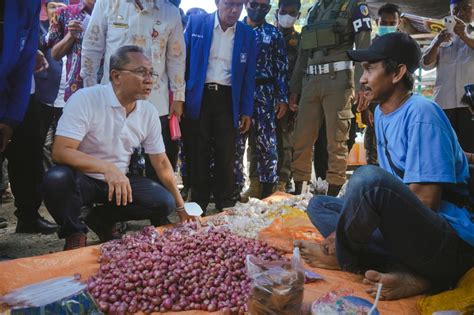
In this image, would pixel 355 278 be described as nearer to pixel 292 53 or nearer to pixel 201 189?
pixel 201 189

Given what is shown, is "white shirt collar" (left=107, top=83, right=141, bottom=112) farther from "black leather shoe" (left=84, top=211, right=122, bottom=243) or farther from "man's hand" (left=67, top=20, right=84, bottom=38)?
"man's hand" (left=67, top=20, right=84, bottom=38)

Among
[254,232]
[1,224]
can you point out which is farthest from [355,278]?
[1,224]

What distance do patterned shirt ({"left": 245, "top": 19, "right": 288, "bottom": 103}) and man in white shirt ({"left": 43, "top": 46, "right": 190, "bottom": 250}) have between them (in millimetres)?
1801

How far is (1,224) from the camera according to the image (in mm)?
3557

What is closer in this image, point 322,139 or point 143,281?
point 143,281

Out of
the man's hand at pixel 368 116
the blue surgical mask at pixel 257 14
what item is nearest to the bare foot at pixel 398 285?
the man's hand at pixel 368 116

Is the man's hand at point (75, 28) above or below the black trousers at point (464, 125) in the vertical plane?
above

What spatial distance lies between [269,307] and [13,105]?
2.12m

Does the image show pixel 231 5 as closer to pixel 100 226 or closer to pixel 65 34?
pixel 65 34

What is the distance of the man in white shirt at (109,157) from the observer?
106 inches

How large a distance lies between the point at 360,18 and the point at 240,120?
1.55 meters

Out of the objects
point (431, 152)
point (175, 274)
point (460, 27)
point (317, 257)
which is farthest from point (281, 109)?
point (175, 274)

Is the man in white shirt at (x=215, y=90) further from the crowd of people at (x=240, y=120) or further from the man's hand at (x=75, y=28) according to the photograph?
the man's hand at (x=75, y=28)

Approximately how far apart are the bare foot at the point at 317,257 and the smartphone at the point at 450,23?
9.60ft
